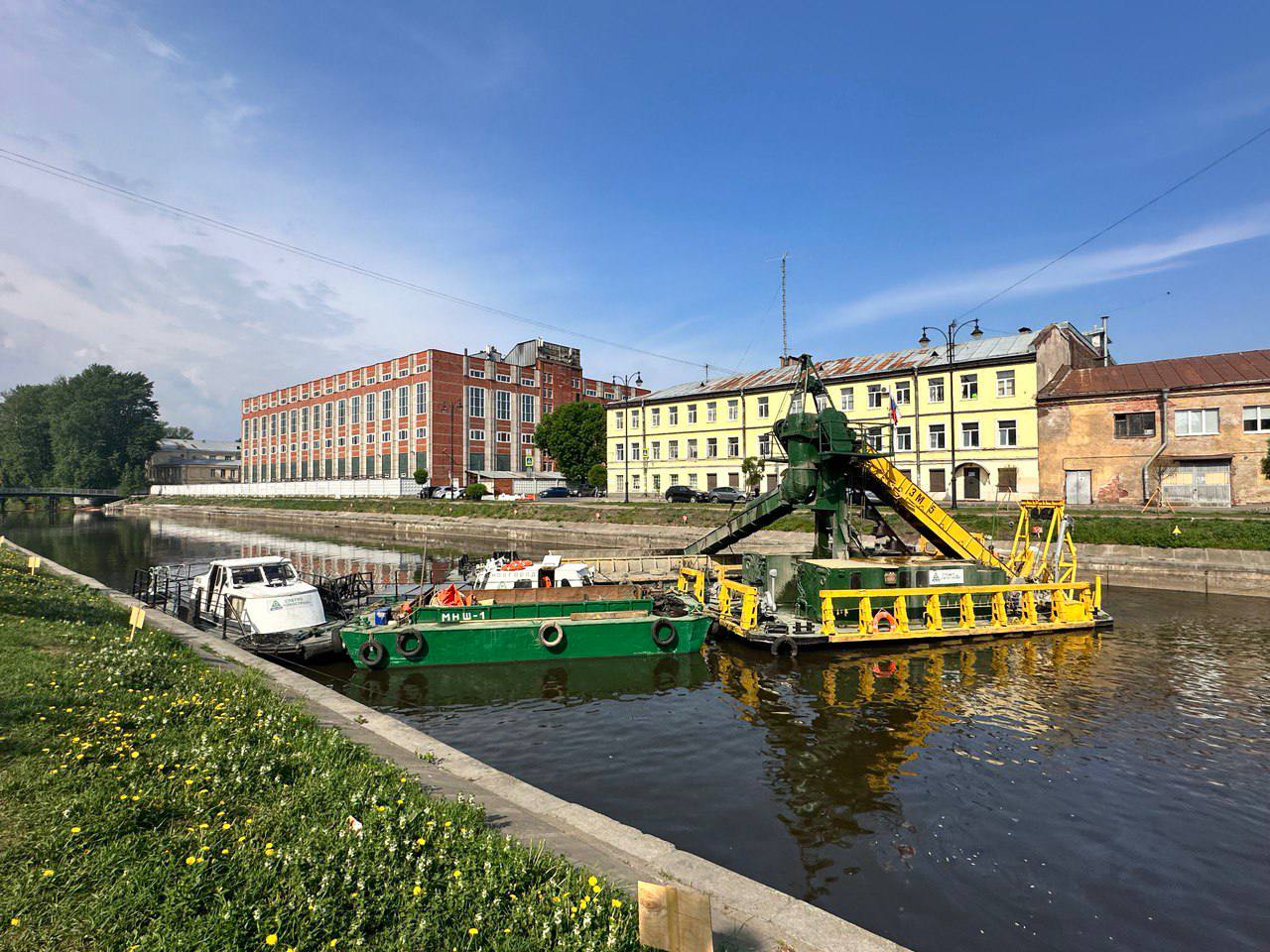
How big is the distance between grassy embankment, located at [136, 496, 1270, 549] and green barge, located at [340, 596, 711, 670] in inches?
911

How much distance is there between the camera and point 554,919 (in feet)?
16.1

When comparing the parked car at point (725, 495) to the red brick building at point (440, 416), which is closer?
the parked car at point (725, 495)

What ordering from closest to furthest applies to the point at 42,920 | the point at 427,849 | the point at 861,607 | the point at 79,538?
the point at 42,920, the point at 427,849, the point at 861,607, the point at 79,538

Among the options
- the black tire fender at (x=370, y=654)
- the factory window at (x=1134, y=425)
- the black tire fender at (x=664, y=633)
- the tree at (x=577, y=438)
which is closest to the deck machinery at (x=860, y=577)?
the black tire fender at (x=664, y=633)

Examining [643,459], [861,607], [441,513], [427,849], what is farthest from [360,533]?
[427,849]

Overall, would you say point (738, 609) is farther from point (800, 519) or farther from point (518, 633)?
point (800, 519)

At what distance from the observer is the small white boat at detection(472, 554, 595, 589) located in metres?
21.0

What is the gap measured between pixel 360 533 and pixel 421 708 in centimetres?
5756

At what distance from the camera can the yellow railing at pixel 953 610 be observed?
19062 millimetres

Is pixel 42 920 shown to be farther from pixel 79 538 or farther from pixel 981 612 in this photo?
pixel 79 538

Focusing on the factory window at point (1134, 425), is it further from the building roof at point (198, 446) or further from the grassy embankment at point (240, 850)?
the building roof at point (198, 446)

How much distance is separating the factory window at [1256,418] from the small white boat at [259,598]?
166 ft

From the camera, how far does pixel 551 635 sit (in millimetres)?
17891

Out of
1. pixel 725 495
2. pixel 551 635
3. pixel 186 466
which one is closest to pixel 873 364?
pixel 725 495
